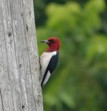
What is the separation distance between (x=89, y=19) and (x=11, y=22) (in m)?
4.86

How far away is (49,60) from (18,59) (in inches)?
31.7

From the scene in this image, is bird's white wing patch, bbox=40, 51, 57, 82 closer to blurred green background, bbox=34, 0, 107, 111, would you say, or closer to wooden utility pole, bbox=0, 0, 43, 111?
wooden utility pole, bbox=0, 0, 43, 111

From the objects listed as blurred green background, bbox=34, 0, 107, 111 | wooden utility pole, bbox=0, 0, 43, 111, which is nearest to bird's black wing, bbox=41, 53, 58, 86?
wooden utility pole, bbox=0, 0, 43, 111

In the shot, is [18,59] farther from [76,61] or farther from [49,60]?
[76,61]

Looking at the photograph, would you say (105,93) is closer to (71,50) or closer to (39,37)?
(71,50)

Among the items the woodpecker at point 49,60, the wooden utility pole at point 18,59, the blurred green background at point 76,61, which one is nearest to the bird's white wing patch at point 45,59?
the woodpecker at point 49,60

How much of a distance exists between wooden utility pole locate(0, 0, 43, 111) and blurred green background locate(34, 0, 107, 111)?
3.81 meters

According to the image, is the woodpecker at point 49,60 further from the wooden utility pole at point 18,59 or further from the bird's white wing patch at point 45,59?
the wooden utility pole at point 18,59

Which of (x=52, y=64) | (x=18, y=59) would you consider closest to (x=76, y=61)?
(x=52, y=64)

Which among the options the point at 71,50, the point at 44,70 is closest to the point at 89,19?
the point at 71,50

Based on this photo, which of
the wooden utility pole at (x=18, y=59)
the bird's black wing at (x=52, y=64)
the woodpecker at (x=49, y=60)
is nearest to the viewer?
the wooden utility pole at (x=18, y=59)

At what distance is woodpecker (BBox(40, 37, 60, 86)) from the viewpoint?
795 centimetres

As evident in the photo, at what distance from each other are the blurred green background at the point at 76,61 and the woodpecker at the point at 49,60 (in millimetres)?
2985

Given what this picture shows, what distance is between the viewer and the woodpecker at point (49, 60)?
795 centimetres
